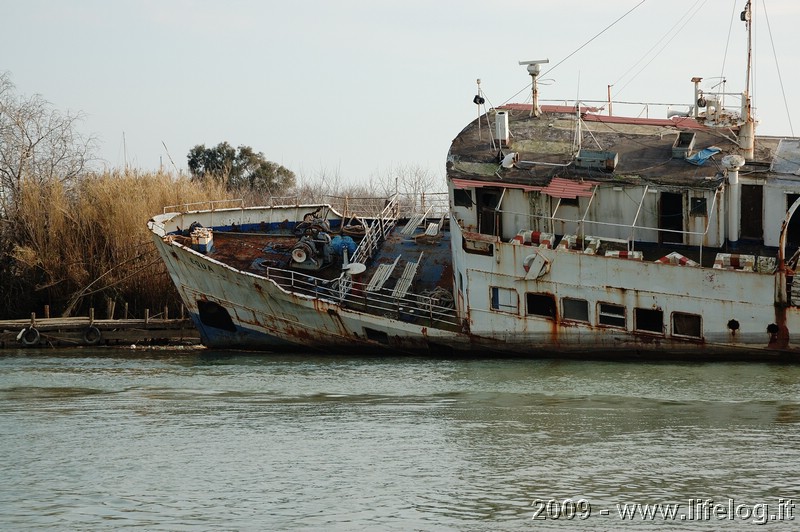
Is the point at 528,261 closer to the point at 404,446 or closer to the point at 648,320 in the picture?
the point at 648,320

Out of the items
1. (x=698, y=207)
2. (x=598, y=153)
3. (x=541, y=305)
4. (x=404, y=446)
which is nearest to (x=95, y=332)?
(x=541, y=305)

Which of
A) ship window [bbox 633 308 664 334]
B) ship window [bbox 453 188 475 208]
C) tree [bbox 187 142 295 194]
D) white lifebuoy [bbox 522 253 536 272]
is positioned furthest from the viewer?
tree [bbox 187 142 295 194]

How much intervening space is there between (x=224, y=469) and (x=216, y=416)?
12.0 feet

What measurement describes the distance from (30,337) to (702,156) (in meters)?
20.5

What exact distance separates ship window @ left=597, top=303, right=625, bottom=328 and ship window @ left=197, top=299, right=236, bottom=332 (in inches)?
393

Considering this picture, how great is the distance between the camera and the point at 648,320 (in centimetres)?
2647

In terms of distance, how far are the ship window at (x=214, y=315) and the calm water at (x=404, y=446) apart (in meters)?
3.12

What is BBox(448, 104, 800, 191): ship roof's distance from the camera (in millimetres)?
27156

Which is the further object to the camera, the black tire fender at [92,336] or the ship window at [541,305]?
the black tire fender at [92,336]

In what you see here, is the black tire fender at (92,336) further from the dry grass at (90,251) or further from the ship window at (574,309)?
the ship window at (574,309)

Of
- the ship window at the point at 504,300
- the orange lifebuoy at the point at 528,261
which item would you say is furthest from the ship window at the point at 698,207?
the ship window at the point at 504,300

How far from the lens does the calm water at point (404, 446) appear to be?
56.6ft

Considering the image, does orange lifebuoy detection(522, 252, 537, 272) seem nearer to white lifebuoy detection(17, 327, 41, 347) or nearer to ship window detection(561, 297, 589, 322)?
ship window detection(561, 297, 589, 322)

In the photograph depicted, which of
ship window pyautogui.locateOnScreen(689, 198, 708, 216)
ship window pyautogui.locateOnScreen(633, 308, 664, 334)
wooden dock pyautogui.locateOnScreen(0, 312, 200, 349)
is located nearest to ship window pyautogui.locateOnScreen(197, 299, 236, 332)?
wooden dock pyautogui.locateOnScreen(0, 312, 200, 349)
